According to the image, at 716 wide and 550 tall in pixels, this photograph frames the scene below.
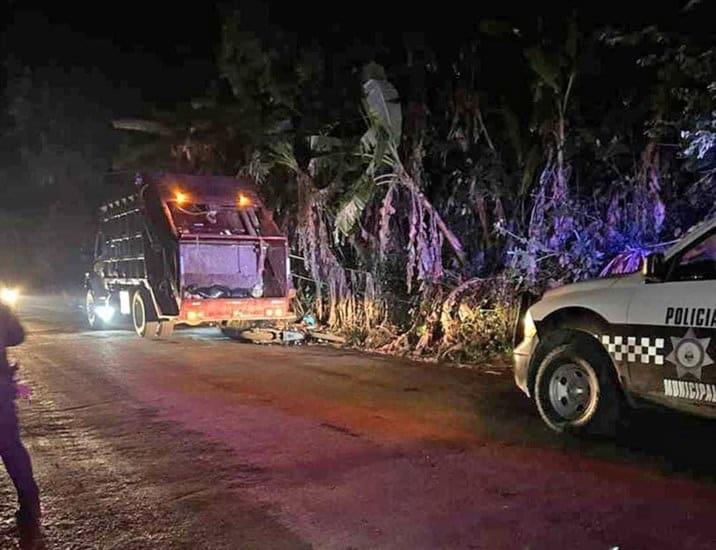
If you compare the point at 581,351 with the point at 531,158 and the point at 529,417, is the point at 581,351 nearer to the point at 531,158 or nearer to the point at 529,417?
the point at 529,417

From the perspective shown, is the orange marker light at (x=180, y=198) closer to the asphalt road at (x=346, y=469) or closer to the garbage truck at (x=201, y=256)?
the garbage truck at (x=201, y=256)

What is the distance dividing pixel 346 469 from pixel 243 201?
9.95 metres

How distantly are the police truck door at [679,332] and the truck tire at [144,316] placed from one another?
1046cm

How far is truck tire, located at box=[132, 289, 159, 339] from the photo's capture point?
14.6 m

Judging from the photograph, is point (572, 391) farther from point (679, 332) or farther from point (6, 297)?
point (6, 297)

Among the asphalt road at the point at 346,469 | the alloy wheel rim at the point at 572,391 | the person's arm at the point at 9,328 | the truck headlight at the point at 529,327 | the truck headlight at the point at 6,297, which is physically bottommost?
the asphalt road at the point at 346,469

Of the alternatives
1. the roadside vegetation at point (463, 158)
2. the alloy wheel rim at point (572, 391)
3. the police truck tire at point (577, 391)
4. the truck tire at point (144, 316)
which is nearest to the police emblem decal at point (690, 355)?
the police truck tire at point (577, 391)

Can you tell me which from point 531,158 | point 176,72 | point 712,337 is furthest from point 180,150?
point 712,337

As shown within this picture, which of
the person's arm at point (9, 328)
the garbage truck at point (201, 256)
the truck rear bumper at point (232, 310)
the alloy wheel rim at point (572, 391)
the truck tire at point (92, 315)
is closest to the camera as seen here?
the person's arm at point (9, 328)

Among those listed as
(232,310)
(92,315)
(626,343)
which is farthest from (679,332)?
(92,315)

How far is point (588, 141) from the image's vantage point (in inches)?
480

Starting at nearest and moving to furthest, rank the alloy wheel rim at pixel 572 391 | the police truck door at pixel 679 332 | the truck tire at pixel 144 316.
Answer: the police truck door at pixel 679 332 → the alloy wheel rim at pixel 572 391 → the truck tire at pixel 144 316

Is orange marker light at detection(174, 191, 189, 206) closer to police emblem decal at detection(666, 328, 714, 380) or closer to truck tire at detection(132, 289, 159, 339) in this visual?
truck tire at detection(132, 289, 159, 339)

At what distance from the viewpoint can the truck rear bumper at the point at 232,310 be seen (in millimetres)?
13516
